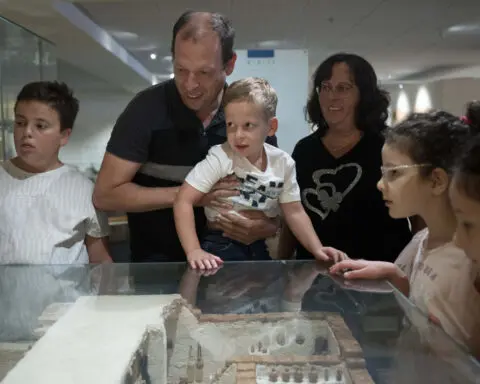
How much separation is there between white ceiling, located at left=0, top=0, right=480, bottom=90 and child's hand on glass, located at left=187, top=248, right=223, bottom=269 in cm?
225

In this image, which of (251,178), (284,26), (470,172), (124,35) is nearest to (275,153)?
(251,178)

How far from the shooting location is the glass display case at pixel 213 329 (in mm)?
777

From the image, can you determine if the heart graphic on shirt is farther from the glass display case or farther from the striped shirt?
the striped shirt

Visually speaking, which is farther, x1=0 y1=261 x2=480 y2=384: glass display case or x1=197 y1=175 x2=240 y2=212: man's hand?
x1=197 y1=175 x2=240 y2=212: man's hand

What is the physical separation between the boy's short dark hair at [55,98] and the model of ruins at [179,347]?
66cm

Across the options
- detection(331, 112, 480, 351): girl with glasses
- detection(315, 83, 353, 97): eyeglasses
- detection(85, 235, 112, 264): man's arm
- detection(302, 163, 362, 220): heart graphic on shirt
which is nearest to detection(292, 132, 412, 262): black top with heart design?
detection(302, 163, 362, 220): heart graphic on shirt

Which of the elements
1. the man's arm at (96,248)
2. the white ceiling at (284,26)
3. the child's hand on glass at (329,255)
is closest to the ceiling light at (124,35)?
the white ceiling at (284,26)

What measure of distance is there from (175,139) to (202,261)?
Result: 0.36 metres

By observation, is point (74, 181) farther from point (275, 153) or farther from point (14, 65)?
point (14, 65)

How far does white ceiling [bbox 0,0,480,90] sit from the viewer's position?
3.63 meters

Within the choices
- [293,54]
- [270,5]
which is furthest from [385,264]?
[270,5]

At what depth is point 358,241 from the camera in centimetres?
153

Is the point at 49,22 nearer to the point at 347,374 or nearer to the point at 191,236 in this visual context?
the point at 191,236

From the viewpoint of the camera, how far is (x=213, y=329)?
0.96 metres
